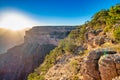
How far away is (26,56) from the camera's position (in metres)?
134

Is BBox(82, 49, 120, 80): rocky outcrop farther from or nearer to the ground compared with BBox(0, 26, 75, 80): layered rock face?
farther from the ground

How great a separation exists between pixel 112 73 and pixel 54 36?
394 ft

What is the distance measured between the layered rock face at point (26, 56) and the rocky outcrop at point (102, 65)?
307ft

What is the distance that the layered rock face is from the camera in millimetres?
129500

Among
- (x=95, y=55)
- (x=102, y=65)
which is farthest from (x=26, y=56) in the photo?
(x=102, y=65)

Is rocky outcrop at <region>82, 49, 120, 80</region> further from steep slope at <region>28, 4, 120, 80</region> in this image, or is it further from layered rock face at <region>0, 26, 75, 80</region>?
layered rock face at <region>0, 26, 75, 80</region>

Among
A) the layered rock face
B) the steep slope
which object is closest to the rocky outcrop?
the steep slope

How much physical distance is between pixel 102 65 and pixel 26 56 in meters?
104

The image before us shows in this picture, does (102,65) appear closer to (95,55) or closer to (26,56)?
(95,55)

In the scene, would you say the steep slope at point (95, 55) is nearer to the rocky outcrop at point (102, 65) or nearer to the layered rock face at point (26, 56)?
the rocky outcrop at point (102, 65)

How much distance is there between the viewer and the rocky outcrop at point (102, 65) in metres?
32.9

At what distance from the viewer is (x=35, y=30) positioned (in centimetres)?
15738

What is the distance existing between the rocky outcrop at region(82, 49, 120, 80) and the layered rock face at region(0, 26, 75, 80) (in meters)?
93.6

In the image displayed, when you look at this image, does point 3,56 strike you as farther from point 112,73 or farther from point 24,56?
point 112,73
